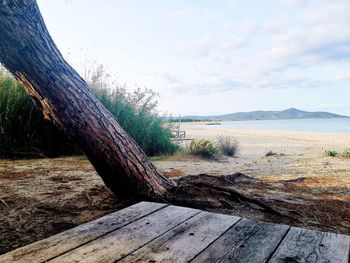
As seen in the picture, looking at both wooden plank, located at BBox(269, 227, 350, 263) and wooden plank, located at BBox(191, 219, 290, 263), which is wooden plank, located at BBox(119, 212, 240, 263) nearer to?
wooden plank, located at BBox(191, 219, 290, 263)

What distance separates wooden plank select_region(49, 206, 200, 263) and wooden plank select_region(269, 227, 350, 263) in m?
0.51

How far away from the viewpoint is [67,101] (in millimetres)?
2572

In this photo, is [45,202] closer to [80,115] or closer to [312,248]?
[80,115]

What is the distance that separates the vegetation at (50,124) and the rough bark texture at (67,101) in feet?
14.3

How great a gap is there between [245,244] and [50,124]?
6.42 meters

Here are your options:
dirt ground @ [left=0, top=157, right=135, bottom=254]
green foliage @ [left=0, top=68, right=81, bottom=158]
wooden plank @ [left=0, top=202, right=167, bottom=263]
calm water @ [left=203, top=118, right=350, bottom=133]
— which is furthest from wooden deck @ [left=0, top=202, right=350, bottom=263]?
calm water @ [left=203, top=118, right=350, bottom=133]

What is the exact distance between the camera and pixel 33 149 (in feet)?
22.3

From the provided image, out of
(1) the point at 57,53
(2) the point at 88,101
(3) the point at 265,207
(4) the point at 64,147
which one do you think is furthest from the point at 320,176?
(4) the point at 64,147

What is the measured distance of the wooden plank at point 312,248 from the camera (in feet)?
4.08

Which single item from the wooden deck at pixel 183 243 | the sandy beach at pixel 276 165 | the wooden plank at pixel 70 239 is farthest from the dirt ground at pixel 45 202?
the sandy beach at pixel 276 165

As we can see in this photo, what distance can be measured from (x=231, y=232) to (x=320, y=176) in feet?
13.6

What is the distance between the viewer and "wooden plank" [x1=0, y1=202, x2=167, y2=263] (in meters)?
1.23

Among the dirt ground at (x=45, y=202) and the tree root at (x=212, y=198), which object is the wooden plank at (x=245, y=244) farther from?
the dirt ground at (x=45, y=202)

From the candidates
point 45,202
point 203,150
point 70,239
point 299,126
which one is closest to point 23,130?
point 45,202
